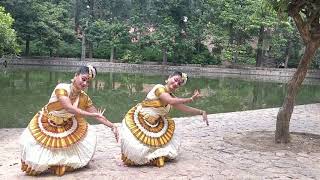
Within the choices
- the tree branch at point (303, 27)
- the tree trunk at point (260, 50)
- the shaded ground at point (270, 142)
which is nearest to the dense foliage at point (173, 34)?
the tree trunk at point (260, 50)

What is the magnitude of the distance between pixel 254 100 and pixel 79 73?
14.1 meters

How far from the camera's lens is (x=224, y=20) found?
35531mm

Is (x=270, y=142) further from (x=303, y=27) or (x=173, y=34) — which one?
(x=173, y=34)

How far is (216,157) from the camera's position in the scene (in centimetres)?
639

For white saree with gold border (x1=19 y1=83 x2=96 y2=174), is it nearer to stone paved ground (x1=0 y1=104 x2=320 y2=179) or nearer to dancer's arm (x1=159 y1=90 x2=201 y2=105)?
stone paved ground (x1=0 y1=104 x2=320 y2=179)

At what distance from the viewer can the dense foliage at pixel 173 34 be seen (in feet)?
114

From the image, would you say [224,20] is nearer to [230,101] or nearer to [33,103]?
[230,101]

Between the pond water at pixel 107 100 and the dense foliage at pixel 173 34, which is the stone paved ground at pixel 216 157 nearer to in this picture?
the pond water at pixel 107 100

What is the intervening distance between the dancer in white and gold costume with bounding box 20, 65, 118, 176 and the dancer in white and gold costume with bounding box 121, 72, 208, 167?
548 mm

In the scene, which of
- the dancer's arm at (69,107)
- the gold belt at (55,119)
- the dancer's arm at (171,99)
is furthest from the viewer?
the dancer's arm at (171,99)

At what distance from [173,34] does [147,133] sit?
30.3 metres

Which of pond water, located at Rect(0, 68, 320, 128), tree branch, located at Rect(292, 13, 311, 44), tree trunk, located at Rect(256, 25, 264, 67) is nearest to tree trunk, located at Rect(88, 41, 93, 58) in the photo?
tree trunk, located at Rect(256, 25, 264, 67)

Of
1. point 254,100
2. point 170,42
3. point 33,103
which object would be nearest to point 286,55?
point 170,42

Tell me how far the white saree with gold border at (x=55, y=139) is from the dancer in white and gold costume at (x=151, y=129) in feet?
1.76
